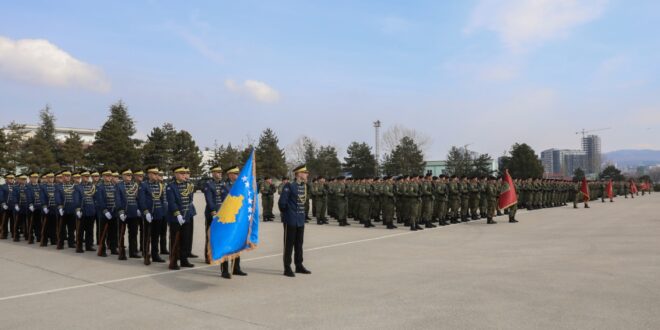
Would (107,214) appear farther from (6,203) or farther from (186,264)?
(6,203)

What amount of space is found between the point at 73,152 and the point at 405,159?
3693cm

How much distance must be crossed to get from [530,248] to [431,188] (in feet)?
20.3

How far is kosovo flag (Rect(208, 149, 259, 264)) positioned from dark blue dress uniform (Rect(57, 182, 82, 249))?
5641 millimetres

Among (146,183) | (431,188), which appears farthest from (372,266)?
(431,188)

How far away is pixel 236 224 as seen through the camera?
8062 mm

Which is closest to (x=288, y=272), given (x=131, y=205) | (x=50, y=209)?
(x=131, y=205)

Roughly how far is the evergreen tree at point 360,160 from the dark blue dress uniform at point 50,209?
167ft

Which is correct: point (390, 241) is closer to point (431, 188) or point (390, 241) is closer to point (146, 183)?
point (431, 188)

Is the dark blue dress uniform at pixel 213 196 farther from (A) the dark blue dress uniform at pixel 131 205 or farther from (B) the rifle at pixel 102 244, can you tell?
(B) the rifle at pixel 102 244

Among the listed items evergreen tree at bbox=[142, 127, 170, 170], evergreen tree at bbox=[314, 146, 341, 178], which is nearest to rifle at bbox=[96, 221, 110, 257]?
evergreen tree at bbox=[142, 127, 170, 170]

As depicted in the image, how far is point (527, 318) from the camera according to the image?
5.61m

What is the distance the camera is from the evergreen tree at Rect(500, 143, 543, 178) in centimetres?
5631

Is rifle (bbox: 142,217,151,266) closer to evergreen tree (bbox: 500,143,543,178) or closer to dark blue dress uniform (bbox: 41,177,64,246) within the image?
dark blue dress uniform (bbox: 41,177,64,246)

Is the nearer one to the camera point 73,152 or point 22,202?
point 22,202
